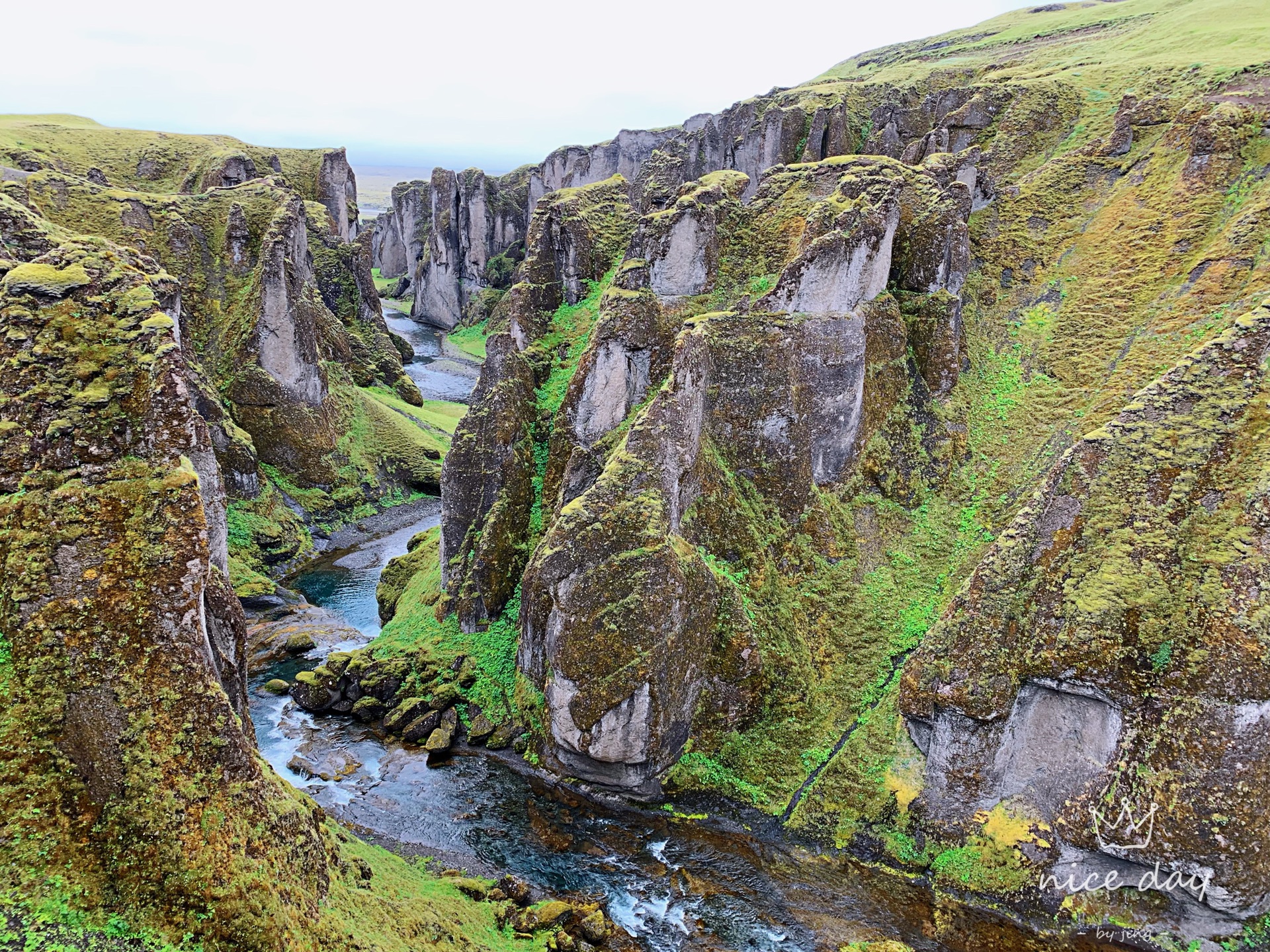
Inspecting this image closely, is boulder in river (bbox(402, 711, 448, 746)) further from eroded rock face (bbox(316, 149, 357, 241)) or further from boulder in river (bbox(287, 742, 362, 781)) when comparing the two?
eroded rock face (bbox(316, 149, 357, 241))

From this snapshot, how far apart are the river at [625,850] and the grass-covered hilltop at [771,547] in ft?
2.64

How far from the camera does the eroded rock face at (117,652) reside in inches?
566

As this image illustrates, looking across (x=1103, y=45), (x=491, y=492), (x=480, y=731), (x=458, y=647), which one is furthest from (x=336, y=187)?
(x=480, y=731)

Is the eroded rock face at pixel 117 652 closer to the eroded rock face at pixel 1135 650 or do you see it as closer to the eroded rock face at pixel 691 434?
the eroded rock face at pixel 691 434

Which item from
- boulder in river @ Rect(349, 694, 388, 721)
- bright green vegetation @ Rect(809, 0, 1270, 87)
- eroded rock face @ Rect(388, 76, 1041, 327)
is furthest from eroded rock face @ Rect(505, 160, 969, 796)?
bright green vegetation @ Rect(809, 0, 1270, 87)

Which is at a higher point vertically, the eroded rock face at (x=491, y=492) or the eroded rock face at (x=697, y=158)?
the eroded rock face at (x=697, y=158)

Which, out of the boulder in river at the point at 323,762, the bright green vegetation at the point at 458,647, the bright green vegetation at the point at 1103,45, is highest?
the bright green vegetation at the point at 1103,45

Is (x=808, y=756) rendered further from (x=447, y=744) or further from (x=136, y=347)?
(x=136, y=347)

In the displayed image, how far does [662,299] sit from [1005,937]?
81.8 ft

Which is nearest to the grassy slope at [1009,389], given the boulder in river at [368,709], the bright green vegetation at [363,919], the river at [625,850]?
the river at [625,850]

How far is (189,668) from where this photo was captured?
51.1 ft

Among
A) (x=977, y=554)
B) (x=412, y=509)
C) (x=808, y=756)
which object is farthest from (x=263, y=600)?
(x=977, y=554)

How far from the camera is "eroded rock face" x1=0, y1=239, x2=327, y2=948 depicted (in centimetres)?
1438

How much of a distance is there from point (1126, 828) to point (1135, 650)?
4.61 metres
